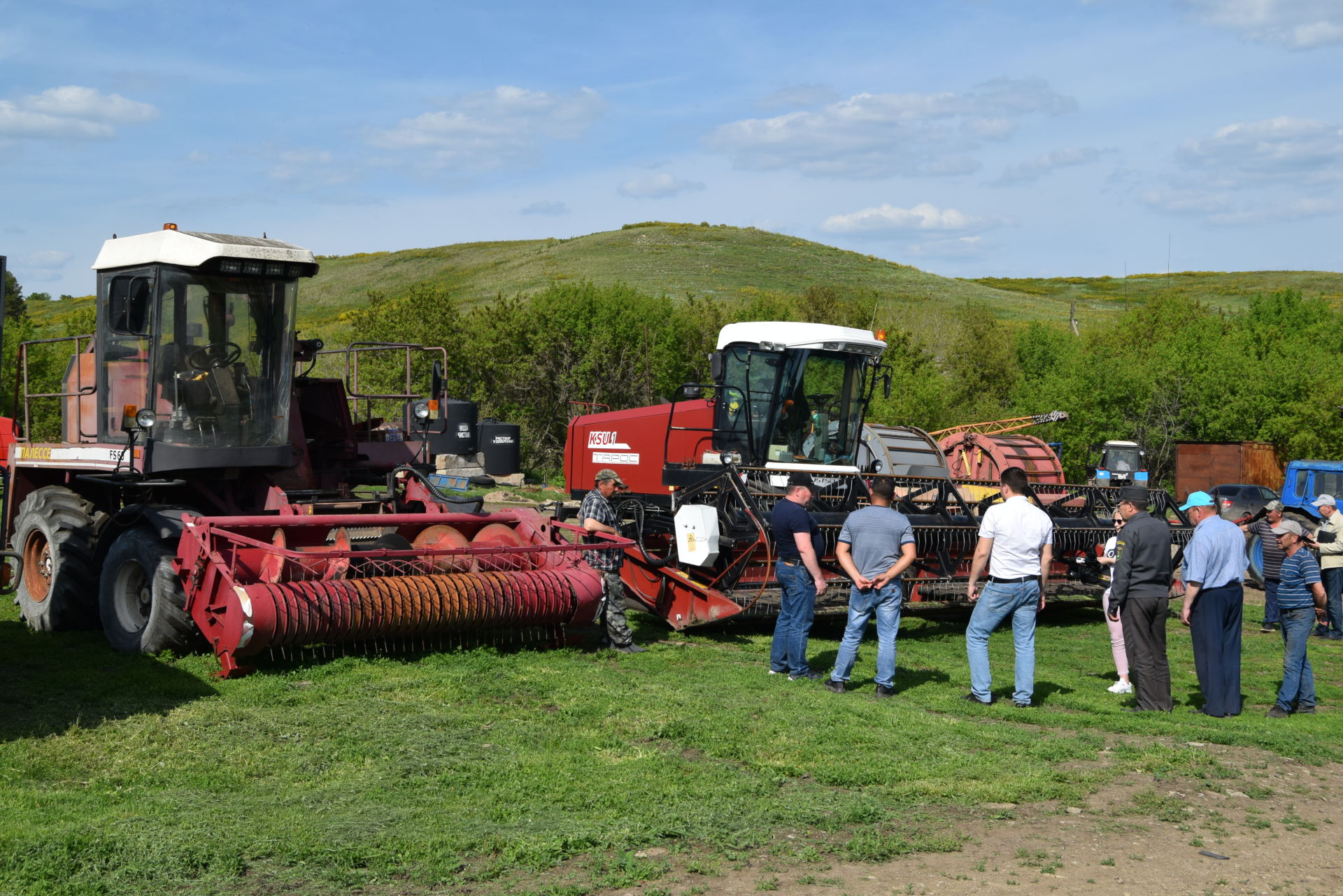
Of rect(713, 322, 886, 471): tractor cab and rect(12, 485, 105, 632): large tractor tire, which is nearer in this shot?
rect(12, 485, 105, 632): large tractor tire

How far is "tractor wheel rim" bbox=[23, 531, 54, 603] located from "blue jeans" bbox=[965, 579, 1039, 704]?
29.0 feet

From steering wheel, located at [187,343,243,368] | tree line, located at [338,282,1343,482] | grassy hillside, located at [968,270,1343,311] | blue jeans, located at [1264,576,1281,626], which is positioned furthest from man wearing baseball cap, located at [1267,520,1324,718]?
grassy hillside, located at [968,270,1343,311]

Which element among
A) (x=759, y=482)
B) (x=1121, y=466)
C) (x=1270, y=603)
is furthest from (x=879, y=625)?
(x=1121, y=466)

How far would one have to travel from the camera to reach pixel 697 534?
11.6m

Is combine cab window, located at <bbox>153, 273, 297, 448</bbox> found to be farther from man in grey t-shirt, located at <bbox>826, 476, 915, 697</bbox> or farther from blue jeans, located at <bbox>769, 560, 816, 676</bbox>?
man in grey t-shirt, located at <bbox>826, 476, 915, 697</bbox>

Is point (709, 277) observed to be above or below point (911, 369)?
above

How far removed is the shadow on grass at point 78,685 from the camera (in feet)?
25.2

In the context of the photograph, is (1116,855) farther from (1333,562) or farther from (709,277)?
(709,277)

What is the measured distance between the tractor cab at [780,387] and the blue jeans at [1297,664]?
6.23 metres

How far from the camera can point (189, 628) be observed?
945 centimetres

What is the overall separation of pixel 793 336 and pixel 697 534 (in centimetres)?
417

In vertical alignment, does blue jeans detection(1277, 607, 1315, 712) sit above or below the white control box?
below

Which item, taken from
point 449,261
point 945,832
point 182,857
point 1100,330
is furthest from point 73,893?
point 449,261

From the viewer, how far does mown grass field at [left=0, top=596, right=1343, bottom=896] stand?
213 inches
